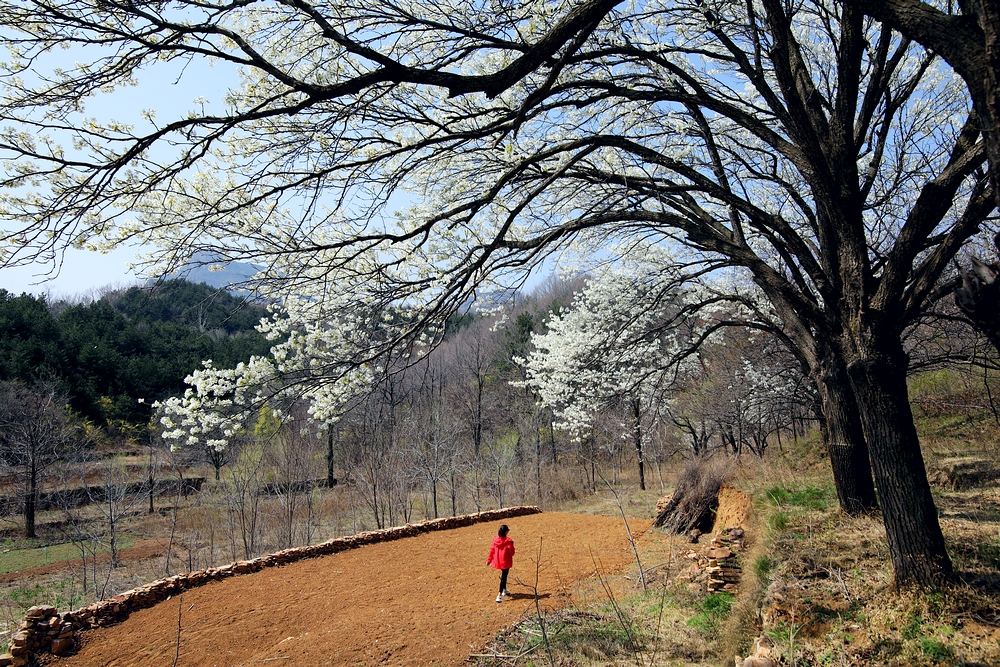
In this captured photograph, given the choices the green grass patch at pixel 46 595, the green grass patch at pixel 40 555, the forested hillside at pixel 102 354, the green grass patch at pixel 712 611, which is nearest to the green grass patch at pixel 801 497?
the green grass patch at pixel 712 611

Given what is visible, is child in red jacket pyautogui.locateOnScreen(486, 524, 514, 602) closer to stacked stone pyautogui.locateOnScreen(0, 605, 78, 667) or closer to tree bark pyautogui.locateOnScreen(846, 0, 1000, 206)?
stacked stone pyautogui.locateOnScreen(0, 605, 78, 667)

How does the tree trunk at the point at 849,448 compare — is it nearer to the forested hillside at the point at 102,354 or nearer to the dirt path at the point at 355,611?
the dirt path at the point at 355,611

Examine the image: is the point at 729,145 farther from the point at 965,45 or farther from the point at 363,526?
the point at 363,526

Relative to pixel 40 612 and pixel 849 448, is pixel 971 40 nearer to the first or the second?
pixel 849 448

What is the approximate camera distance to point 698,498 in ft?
39.6

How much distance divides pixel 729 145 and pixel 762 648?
7.48 m

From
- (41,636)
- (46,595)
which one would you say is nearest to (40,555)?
(46,595)

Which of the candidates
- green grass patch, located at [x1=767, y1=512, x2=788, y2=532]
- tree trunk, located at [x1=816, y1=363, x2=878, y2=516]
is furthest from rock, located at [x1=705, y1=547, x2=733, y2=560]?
tree trunk, located at [x1=816, y1=363, x2=878, y2=516]

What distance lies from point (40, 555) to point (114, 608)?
57.0ft

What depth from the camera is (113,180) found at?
13.1ft

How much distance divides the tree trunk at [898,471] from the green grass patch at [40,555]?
23.0m

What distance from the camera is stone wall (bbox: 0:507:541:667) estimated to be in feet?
27.0

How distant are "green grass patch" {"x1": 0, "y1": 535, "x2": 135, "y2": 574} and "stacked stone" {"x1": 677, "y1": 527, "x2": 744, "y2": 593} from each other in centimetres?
2030

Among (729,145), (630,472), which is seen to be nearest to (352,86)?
(729,145)
